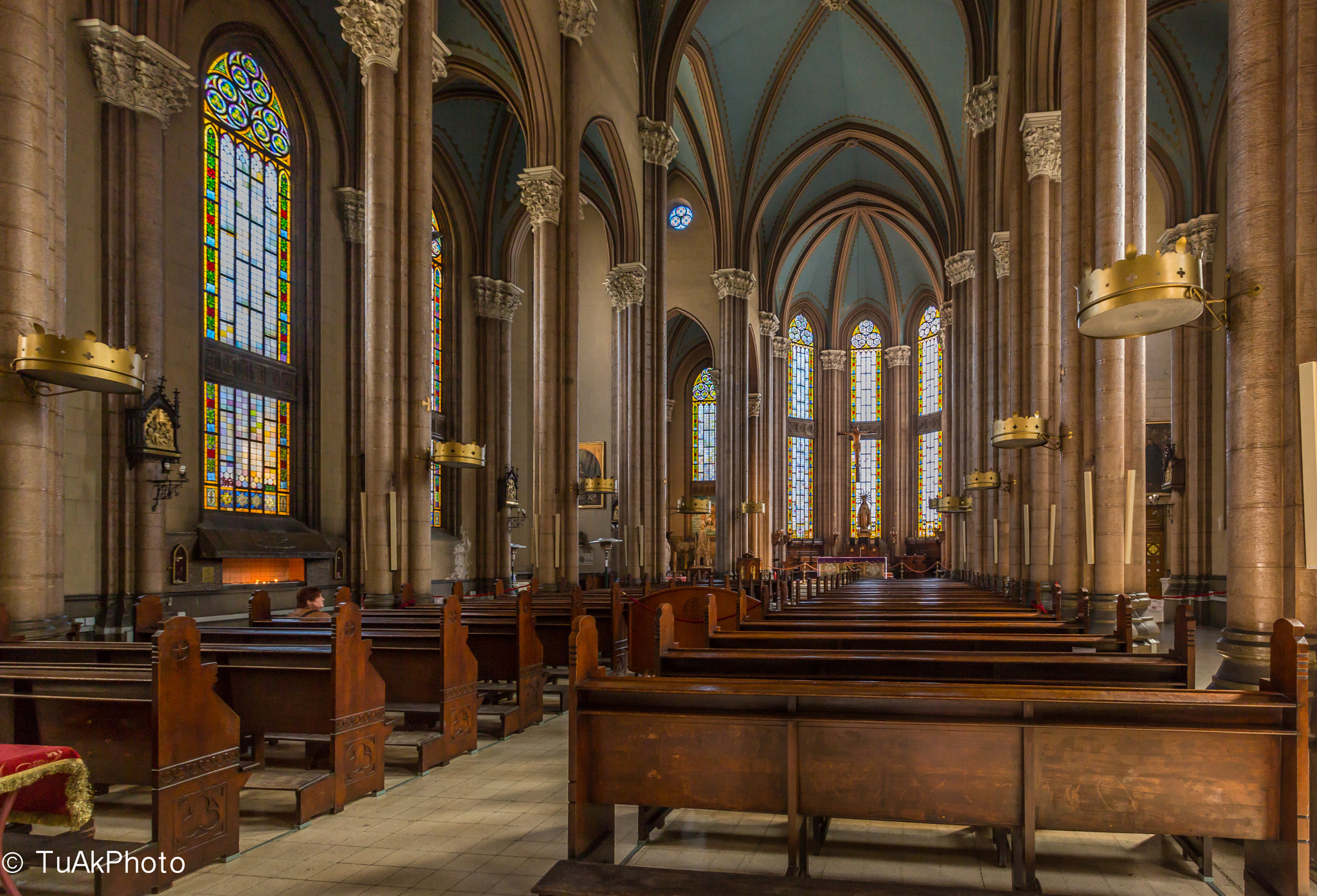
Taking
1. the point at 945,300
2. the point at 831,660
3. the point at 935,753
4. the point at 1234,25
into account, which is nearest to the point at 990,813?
the point at 935,753

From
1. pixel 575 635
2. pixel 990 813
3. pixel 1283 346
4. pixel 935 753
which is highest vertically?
pixel 1283 346

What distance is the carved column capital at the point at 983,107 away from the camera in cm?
1991

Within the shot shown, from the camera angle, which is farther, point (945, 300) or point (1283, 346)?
point (945, 300)

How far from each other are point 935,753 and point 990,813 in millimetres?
313

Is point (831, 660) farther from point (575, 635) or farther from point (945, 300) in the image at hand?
point (945, 300)

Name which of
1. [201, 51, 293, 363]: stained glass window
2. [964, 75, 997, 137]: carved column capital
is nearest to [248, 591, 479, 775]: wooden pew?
[201, 51, 293, 363]: stained glass window

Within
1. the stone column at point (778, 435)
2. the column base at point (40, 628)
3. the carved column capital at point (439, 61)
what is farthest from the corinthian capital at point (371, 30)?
the stone column at point (778, 435)

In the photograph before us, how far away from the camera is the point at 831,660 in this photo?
5.34 metres

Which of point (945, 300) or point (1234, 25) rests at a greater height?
point (945, 300)

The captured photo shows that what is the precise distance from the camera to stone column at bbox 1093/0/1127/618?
30.0ft

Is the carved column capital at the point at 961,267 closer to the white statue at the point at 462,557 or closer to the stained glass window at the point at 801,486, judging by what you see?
the white statue at the point at 462,557

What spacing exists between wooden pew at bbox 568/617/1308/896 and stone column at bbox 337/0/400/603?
8.11m

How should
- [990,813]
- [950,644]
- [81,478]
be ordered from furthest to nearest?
1. [81,478]
2. [950,644]
3. [990,813]

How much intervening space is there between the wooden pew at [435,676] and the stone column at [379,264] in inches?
161
